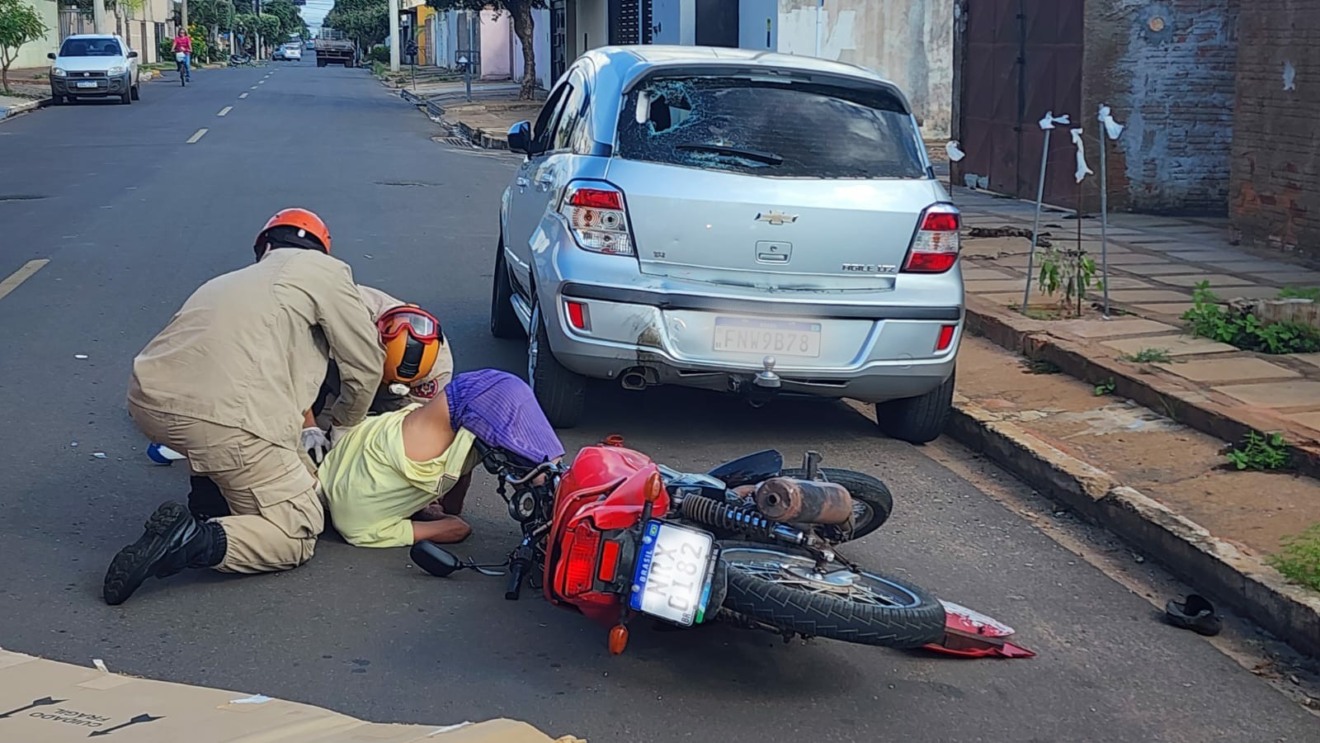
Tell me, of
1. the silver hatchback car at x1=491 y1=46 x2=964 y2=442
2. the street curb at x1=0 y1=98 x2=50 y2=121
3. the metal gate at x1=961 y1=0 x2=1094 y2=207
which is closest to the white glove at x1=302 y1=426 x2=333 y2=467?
the silver hatchback car at x1=491 y1=46 x2=964 y2=442

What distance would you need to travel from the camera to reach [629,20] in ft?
101

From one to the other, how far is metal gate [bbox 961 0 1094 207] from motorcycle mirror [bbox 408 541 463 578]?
10.2 m

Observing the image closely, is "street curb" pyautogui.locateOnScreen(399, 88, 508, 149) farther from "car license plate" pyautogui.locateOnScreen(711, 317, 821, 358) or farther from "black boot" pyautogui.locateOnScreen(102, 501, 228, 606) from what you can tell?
"black boot" pyautogui.locateOnScreen(102, 501, 228, 606)

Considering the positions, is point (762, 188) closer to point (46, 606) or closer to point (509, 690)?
point (509, 690)

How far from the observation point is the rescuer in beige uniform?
4.59 m

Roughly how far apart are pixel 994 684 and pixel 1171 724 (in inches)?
18.5

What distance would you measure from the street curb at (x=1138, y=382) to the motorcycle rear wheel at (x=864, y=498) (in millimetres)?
2134

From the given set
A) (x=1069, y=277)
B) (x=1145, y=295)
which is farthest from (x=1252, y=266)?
(x=1069, y=277)

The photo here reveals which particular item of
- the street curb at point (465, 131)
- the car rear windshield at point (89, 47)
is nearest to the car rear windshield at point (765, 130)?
the street curb at point (465, 131)

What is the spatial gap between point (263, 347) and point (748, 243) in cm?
214

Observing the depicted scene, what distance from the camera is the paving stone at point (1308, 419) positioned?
20.8ft

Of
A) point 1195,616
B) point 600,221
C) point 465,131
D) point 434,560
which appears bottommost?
point 1195,616

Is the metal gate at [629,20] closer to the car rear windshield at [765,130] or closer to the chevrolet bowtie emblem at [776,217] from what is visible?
the car rear windshield at [765,130]

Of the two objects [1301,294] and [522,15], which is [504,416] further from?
[522,15]
